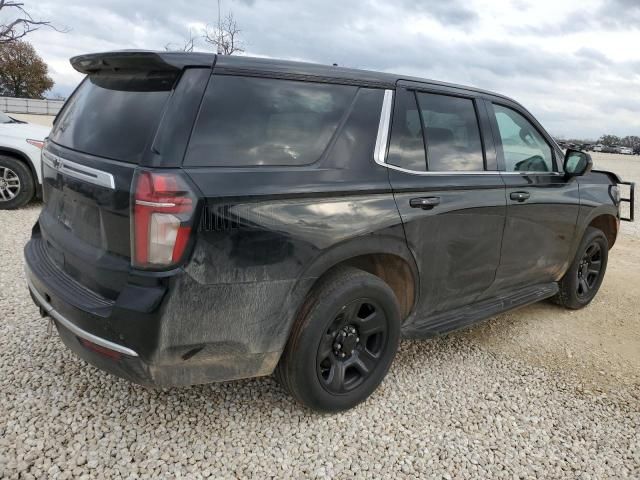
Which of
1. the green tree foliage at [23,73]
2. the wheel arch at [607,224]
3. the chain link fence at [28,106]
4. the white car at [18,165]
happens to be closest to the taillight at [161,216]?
the wheel arch at [607,224]

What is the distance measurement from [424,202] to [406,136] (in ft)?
1.27

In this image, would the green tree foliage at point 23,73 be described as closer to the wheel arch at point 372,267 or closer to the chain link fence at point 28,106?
the chain link fence at point 28,106

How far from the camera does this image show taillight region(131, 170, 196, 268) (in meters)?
2.05

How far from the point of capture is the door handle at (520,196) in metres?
3.49

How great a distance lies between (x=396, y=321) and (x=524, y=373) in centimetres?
120

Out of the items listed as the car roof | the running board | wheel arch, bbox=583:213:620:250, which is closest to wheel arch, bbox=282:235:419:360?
the running board

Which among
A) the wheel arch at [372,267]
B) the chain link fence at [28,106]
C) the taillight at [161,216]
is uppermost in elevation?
the taillight at [161,216]

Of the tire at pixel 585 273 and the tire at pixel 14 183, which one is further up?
the tire at pixel 585 273

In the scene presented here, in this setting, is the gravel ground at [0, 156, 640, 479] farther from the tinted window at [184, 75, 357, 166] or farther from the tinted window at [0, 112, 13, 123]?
the tinted window at [0, 112, 13, 123]

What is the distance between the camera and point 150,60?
2.26 metres

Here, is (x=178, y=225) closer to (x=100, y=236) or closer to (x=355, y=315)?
(x=100, y=236)

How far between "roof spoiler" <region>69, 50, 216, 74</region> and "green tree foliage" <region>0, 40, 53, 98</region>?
5350cm

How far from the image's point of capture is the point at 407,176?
9.29 feet

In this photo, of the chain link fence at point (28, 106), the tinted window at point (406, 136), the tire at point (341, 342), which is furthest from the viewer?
the chain link fence at point (28, 106)
